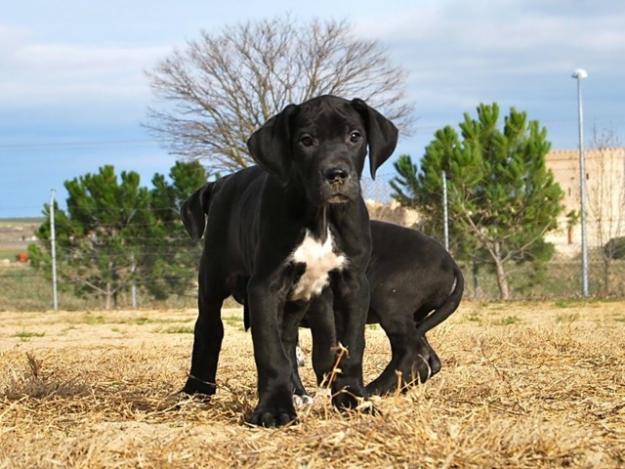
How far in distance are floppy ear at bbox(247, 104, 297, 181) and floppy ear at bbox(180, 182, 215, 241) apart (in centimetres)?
150

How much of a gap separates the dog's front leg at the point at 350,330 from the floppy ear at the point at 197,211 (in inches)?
63.7

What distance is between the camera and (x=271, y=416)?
15.3 ft

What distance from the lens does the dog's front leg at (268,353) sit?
4.77 meters

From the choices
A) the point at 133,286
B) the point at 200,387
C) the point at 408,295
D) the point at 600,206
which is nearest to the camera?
the point at 200,387

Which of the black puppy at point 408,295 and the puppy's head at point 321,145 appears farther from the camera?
the black puppy at point 408,295

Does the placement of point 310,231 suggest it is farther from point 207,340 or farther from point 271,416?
point 207,340

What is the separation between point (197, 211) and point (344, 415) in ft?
6.72

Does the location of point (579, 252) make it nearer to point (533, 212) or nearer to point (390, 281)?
point (533, 212)

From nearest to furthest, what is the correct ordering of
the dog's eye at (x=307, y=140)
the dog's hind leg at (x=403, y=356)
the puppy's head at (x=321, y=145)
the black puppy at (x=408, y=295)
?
the puppy's head at (x=321, y=145) < the dog's eye at (x=307, y=140) < the dog's hind leg at (x=403, y=356) < the black puppy at (x=408, y=295)

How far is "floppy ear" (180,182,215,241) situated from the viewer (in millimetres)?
6457

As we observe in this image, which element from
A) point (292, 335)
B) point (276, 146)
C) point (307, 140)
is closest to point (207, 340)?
point (292, 335)

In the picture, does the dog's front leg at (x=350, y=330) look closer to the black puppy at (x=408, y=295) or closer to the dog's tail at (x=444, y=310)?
the black puppy at (x=408, y=295)

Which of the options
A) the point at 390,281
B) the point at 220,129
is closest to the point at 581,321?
the point at 390,281

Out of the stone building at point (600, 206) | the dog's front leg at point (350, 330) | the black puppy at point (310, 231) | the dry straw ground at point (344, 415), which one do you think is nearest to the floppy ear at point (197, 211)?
the dry straw ground at point (344, 415)
